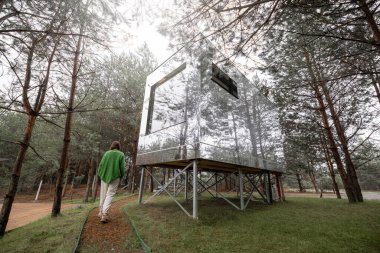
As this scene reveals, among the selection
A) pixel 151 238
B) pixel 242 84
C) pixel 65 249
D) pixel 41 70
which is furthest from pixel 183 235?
pixel 242 84

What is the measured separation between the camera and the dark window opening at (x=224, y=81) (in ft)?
19.6

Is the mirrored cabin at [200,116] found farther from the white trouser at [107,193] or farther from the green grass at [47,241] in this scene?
the green grass at [47,241]

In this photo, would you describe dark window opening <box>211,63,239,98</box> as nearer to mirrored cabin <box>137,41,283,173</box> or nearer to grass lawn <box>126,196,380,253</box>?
mirrored cabin <box>137,41,283,173</box>

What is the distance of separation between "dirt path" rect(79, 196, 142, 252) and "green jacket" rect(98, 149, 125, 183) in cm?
101

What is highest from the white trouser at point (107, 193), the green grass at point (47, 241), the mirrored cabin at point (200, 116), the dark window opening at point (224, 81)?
the dark window opening at point (224, 81)

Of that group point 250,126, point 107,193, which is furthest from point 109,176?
point 250,126

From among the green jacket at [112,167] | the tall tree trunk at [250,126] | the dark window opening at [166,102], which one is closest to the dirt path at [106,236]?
the green jacket at [112,167]

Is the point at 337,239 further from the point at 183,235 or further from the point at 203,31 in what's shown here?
the point at 203,31

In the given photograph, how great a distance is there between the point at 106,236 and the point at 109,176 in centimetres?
131

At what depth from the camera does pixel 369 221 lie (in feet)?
16.3

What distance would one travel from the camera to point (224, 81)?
662 centimetres

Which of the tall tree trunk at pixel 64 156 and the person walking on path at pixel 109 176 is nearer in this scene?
the person walking on path at pixel 109 176

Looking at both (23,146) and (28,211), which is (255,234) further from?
(28,211)

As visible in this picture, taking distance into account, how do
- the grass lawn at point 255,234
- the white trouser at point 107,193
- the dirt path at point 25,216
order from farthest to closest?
the dirt path at point 25,216, the white trouser at point 107,193, the grass lawn at point 255,234
